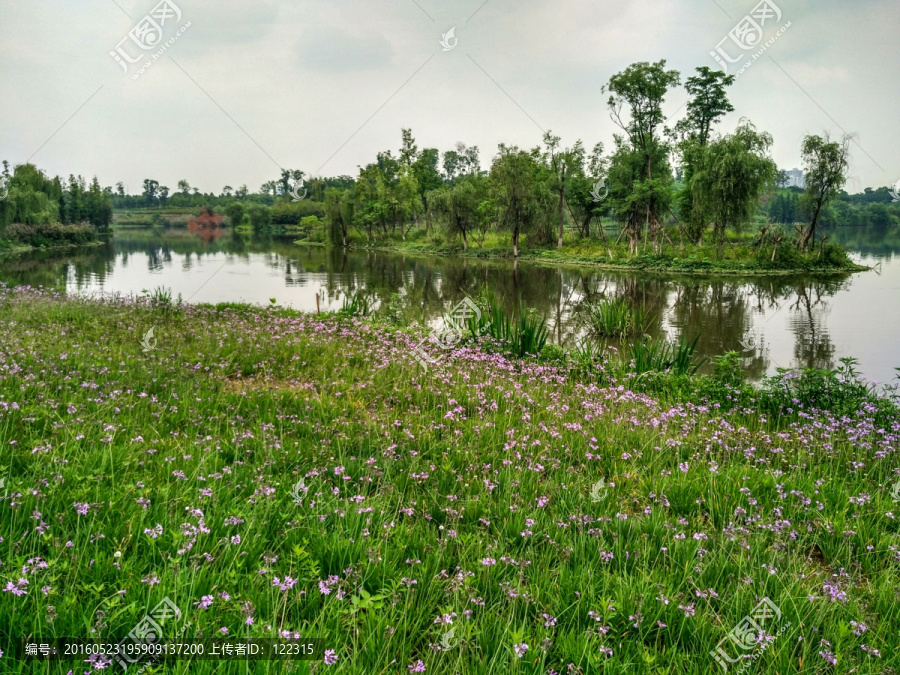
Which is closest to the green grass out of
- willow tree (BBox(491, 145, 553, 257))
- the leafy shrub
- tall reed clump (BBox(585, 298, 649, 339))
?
willow tree (BBox(491, 145, 553, 257))

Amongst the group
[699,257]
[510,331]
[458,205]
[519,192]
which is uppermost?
[519,192]

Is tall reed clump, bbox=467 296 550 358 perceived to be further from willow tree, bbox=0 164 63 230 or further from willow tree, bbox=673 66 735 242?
willow tree, bbox=0 164 63 230

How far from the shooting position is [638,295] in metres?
23.0

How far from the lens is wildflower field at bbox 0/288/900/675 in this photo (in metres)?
2.19

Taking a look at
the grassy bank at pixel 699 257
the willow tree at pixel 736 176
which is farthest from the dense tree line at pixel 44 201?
the willow tree at pixel 736 176

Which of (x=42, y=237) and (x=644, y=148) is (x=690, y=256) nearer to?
(x=644, y=148)

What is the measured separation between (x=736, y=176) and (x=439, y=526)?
3552cm

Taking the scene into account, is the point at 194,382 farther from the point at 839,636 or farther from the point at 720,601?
the point at 839,636

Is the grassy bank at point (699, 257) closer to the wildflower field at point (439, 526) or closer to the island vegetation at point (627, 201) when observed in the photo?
the island vegetation at point (627, 201)

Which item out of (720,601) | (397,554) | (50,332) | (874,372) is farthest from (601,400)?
(50,332)

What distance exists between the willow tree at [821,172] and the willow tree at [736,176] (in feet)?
9.66

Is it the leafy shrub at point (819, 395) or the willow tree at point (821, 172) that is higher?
the willow tree at point (821, 172)
